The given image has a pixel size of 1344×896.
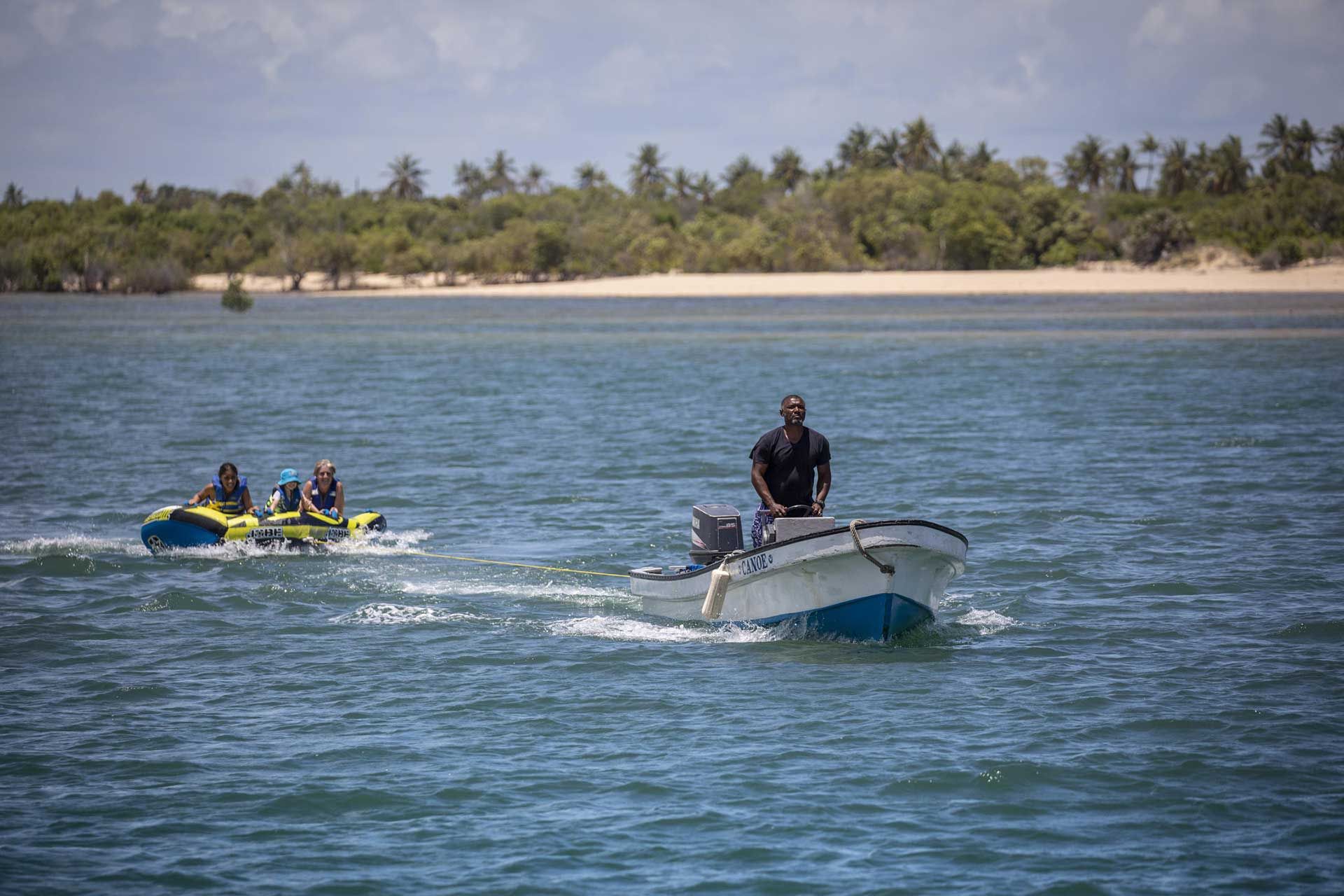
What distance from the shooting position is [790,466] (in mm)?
14625

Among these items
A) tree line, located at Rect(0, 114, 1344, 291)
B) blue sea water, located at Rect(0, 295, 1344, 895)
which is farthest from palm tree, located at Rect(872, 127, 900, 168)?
blue sea water, located at Rect(0, 295, 1344, 895)

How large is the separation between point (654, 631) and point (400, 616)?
9.89 ft

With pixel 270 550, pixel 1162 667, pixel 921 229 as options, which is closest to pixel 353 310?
pixel 921 229

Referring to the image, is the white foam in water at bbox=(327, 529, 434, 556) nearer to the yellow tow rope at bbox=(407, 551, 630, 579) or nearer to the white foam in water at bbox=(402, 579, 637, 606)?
the yellow tow rope at bbox=(407, 551, 630, 579)

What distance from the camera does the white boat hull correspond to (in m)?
13.9

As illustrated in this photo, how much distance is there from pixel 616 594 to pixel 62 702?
21.4 feet

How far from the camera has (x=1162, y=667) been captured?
1380 centimetres

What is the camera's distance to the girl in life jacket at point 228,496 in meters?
20.1

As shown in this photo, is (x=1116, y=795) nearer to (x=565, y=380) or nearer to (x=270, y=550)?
(x=270, y=550)

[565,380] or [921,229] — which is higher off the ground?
[921,229]

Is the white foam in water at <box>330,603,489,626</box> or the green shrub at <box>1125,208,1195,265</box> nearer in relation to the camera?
the white foam in water at <box>330,603,489,626</box>

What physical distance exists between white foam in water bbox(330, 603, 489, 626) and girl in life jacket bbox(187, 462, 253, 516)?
4.15 meters

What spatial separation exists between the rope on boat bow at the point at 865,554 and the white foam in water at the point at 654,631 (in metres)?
1.52

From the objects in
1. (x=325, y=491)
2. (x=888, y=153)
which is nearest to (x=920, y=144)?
(x=888, y=153)
